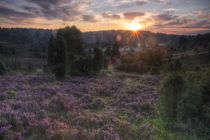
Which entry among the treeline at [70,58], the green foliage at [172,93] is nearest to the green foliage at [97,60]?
the treeline at [70,58]

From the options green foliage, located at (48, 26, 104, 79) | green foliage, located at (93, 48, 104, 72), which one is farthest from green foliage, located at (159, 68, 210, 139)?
green foliage, located at (93, 48, 104, 72)

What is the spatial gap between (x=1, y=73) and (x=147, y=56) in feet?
121

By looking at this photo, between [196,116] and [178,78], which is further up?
[178,78]

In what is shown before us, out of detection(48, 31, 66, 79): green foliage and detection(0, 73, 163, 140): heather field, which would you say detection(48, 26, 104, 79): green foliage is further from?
detection(0, 73, 163, 140): heather field

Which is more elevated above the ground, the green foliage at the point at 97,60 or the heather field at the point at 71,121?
the green foliage at the point at 97,60

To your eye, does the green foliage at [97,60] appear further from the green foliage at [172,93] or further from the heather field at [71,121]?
the green foliage at [172,93]

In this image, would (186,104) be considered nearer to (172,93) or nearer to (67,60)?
(172,93)

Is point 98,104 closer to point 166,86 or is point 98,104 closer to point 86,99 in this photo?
point 86,99

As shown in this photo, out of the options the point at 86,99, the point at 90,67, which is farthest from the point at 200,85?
the point at 90,67

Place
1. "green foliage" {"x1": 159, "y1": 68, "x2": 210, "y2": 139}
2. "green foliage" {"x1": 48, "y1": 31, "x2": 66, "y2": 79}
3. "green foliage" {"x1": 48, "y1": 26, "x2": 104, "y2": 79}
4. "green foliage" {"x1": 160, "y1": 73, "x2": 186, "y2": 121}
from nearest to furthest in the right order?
"green foliage" {"x1": 159, "y1": 68, "x2": 210, "y2": 139} < "green foliage" {"x1": 160, "y1": 73, "x2": 186, "y2": 121} < "green foliage" {"x1": 48, "y1": 31, "x2": 66, "y2": 79} < "green foliage" {"x1": 48, "y1": 26, "x2": 104, "y2": 79}

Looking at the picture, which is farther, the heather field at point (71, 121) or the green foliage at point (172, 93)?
the green foliage at point (172, 93)

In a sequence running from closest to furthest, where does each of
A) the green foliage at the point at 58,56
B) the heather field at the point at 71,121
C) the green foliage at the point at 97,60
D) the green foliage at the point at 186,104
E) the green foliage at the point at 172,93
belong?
the heather field at the point at 71,121 → the green foliage at the point at 186,104 → the green foliage at the point at 172,93 → the green foliage at the point at 58,56 → the green foliage at the point at 97,60

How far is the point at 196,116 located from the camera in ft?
38.8

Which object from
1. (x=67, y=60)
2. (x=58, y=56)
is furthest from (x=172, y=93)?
(x=67, y=60)
